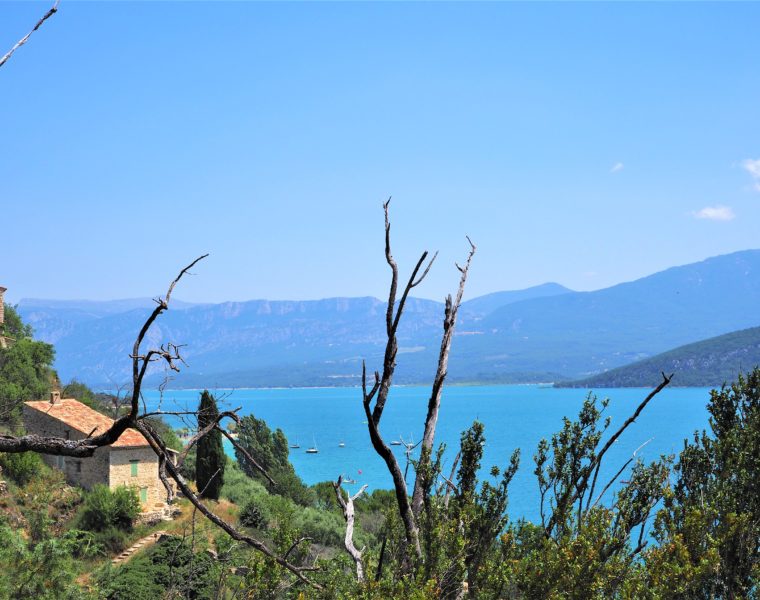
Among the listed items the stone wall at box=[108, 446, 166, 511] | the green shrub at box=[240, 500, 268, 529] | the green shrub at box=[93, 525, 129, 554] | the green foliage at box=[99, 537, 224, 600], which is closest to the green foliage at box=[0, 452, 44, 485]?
the stone wall at box=[108, 446, 166, 511]

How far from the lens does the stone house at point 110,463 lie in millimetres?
36219

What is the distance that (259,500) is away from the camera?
4131cm

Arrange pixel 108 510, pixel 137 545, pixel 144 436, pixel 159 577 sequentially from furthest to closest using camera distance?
pixel 108 510
pixel 137 545
pixel 159 577
pixel 144 436

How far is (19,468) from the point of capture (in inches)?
1419

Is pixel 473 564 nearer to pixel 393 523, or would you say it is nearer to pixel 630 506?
pixel 393 523

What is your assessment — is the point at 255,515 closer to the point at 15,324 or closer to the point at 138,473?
the point at 138,473

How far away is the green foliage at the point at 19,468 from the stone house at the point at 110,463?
1.42 meters

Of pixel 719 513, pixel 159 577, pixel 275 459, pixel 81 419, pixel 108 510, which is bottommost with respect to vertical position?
pixel 275 459

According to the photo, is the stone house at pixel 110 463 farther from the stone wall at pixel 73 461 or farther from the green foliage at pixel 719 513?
the green foliage at pixel 719 513

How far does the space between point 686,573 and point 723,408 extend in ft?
19.6

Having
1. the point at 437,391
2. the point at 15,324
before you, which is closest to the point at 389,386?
the point at 437,391

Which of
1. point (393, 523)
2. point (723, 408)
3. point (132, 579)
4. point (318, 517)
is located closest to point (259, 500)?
point (318, 517)

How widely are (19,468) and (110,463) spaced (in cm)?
407

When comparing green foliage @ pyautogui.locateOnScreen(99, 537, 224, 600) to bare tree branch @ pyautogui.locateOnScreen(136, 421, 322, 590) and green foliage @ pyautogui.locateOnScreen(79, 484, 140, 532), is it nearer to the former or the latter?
green foliage @ pyautogui.locateOnScreen(79, 484, 140, 532)
